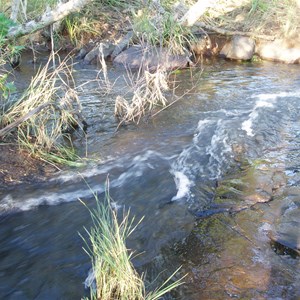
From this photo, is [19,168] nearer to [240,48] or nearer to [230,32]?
[240,48]

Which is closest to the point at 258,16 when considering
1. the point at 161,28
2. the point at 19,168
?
the point at 161,28

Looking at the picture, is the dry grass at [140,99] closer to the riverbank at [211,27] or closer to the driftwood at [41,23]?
the driftwood at [41,23]

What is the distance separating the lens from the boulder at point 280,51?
9.00 m

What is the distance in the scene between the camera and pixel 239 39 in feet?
31.2

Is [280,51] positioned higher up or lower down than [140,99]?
lower down

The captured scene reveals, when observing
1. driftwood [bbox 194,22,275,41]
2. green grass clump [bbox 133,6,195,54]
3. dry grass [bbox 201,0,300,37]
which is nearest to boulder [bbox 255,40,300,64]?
driftwood [bbox 194,22,275,41]

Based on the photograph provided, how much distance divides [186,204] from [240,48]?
675cm

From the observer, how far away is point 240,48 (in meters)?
9.40

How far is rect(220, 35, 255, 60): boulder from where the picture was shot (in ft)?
30.7

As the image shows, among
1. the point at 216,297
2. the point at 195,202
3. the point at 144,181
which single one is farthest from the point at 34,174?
the point at 216,297

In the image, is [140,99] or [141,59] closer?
[140,99]

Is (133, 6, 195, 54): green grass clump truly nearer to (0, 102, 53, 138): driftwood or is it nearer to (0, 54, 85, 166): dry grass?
(0, 54, 85, 166): dry grass

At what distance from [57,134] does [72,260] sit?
2148 mm

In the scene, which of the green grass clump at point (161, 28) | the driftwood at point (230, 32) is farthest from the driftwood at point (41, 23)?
the driftwood at point (230, 32)
